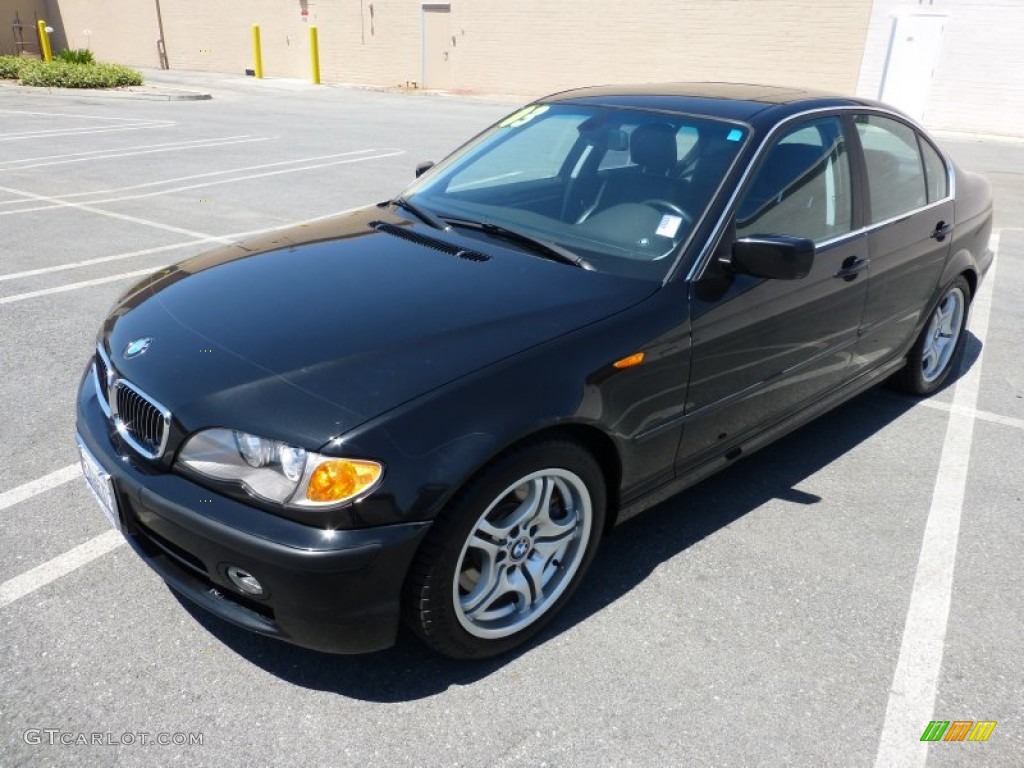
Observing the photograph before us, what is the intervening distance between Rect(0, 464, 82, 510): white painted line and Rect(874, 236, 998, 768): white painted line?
10.7 ft

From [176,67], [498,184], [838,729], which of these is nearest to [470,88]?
[176,67]

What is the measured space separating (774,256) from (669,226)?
1.37ft

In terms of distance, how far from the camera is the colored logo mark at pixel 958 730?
2514mm

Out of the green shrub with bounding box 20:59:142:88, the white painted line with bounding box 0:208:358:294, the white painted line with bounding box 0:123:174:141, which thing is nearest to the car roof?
the white painted line with bounding box 0:208:358:294

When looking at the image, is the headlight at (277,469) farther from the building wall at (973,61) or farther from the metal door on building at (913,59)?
the building wall at (973,61)

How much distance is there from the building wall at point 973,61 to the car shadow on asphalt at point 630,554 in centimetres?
1906

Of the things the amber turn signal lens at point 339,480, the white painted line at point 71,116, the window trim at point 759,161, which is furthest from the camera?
the white painted line at point 71,116

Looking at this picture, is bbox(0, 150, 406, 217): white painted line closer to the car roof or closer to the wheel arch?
the car roof

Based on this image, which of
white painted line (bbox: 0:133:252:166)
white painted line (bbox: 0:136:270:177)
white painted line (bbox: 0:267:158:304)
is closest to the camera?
white painted line (bbox: 0:267:158:304)

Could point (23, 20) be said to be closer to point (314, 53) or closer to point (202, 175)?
point (314, 53)

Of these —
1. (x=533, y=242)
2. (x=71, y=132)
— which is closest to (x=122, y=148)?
(x=71, y=132)

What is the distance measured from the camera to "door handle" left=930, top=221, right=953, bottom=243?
14.1 ft

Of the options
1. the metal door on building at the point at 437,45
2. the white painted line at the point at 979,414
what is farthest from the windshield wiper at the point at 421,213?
the metal door on building at the point at 437,45

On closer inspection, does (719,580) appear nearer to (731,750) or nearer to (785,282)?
(731,750)
